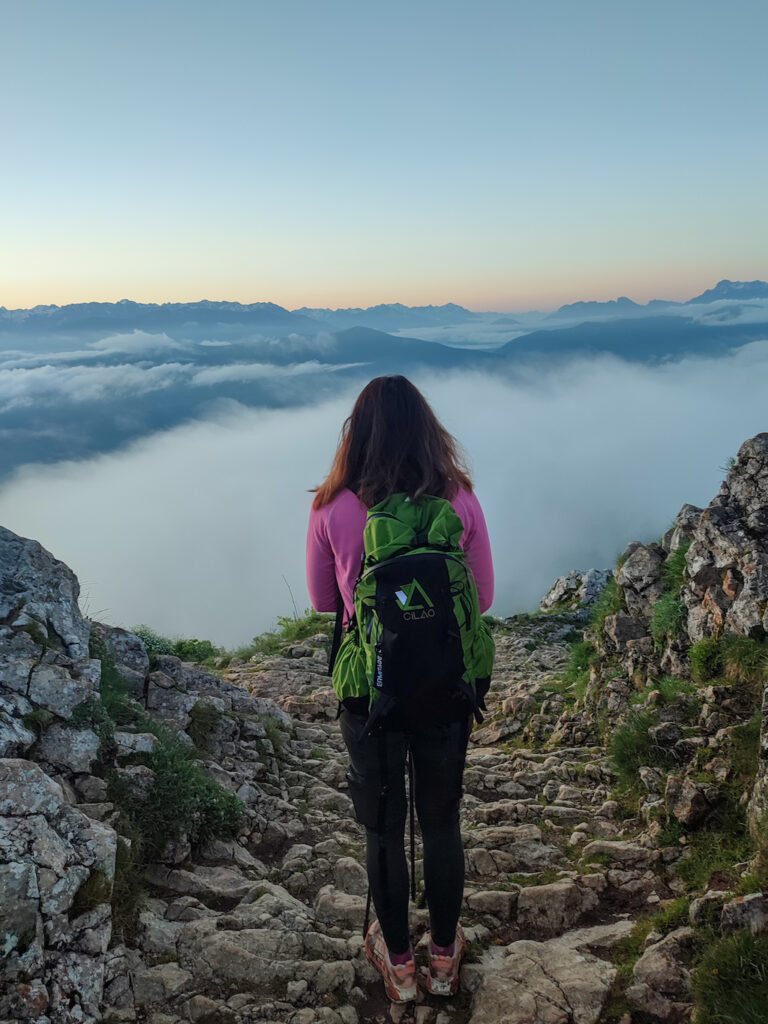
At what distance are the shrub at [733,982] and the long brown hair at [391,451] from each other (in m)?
2.55

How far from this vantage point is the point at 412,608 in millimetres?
2955

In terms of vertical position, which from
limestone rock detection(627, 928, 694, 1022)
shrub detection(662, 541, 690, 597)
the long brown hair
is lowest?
limestone rock detection(627, 928, 694, 1022)

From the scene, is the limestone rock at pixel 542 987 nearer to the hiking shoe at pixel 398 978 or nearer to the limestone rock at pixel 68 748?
the hiking shoe at pixel 398 978

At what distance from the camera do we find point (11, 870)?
3213 mm

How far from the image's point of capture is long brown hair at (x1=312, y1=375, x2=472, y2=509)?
3.21 meters

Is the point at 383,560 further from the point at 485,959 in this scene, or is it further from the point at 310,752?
the point at 310,752

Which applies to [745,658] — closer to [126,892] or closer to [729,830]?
[729,830]

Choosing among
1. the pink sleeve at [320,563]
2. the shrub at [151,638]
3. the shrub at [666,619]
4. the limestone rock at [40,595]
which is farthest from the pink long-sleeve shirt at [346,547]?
the shrub at [151,638]

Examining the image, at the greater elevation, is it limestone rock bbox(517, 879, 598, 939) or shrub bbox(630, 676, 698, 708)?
shrub bbox(630, 676, 698, 708)

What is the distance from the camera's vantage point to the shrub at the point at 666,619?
6988 mm

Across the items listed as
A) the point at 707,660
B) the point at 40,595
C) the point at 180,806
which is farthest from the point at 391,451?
the point at 707,660

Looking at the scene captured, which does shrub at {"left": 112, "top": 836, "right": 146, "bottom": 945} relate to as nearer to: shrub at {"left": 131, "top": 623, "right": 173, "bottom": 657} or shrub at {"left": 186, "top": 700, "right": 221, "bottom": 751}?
shrub at {"left": 186, "top": 700, "right": 221, "bottom": 751}

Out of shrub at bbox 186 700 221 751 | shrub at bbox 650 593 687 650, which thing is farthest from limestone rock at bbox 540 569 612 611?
shrub at bbox 186 700 221 751

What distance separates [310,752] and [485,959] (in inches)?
150
